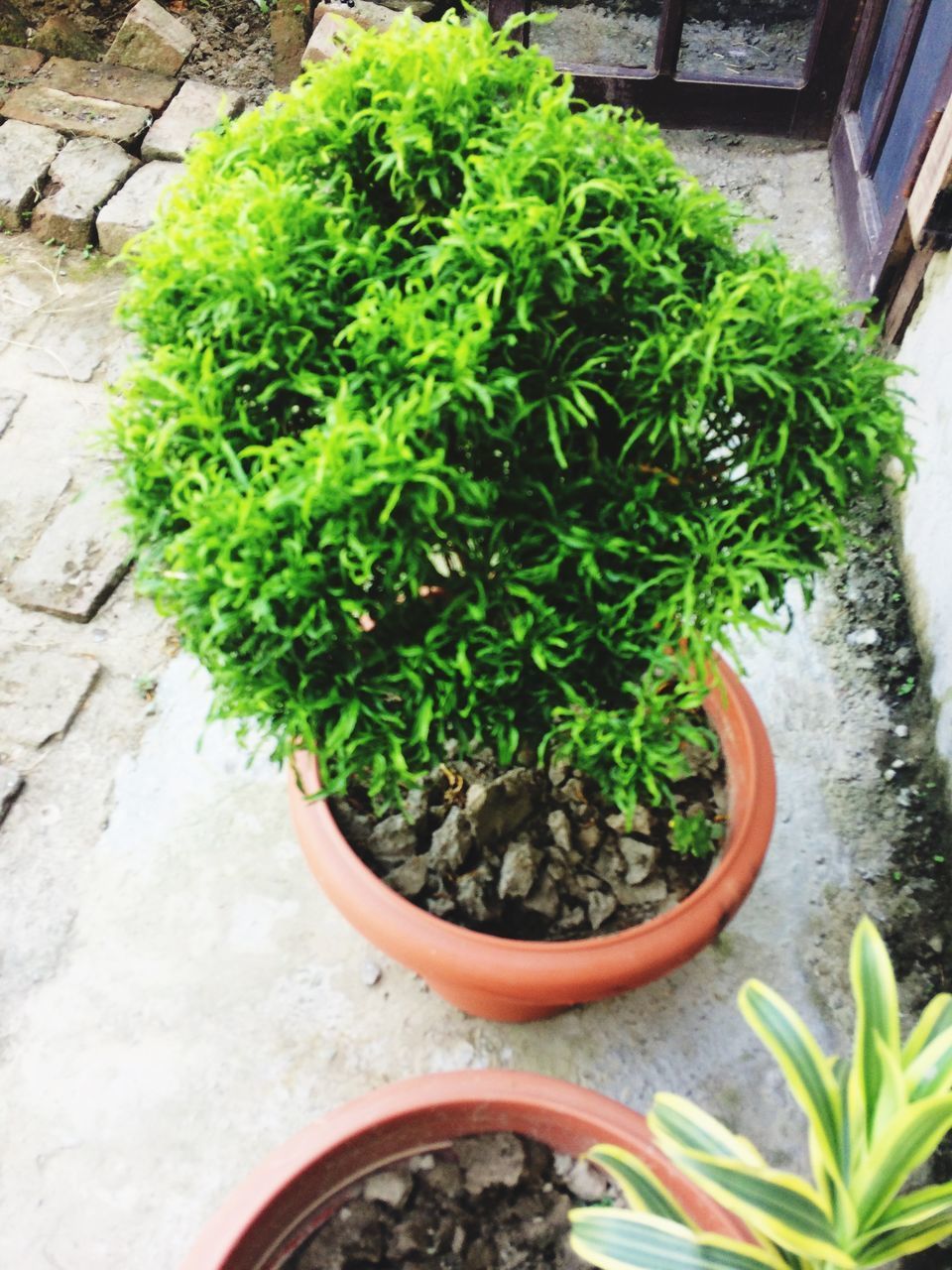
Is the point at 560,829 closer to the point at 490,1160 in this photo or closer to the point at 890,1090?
the point at 490,1160

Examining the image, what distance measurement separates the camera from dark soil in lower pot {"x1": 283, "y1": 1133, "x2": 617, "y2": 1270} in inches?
58.8

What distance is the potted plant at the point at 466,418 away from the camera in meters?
1.14

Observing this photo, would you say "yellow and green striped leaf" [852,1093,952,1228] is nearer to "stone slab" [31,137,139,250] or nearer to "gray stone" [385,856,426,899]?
"gray stone" [385,856,426,899]

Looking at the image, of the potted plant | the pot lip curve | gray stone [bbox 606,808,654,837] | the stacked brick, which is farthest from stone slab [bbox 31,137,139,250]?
gray stone [bbox 606,808,654,837]

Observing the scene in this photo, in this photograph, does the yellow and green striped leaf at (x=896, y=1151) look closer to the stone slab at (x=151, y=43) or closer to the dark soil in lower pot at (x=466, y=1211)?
the dark soil in lower pot at (x=466, y=1211)

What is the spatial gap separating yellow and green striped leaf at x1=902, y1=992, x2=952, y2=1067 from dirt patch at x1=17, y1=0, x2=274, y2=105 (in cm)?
353

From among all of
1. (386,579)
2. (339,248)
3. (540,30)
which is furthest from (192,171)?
(540,30)

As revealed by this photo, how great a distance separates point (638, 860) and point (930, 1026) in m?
0.54

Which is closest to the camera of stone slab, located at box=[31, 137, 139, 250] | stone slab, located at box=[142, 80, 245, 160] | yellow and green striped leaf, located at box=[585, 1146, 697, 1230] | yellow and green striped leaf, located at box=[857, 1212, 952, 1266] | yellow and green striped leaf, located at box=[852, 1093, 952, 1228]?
yellow and green striped leaf, located at box=[852, 1093, 952, 1228]

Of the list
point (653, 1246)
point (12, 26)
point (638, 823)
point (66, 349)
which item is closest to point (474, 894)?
point (638, 823)

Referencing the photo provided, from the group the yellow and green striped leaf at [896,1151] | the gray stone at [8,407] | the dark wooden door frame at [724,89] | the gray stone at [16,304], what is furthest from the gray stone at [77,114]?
the yellow and green striped leaf at [896,1151]

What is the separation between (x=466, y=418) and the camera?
1123mm

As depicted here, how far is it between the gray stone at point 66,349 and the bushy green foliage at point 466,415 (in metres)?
1.79

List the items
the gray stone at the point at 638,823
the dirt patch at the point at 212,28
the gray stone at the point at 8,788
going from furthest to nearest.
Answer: the dirt patch at the point at 212,28, the gray stone at the point at 8,788, the gray stone at the point at 638,823
